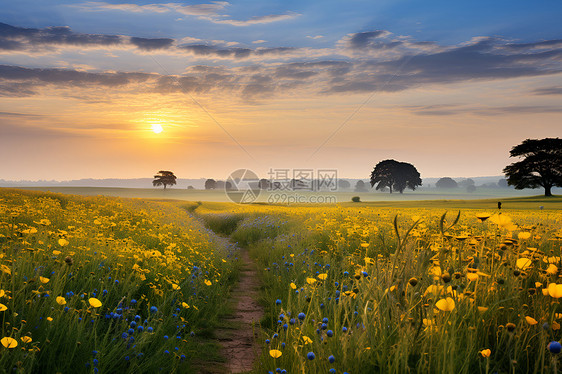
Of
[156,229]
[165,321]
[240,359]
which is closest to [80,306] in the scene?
[165,321]

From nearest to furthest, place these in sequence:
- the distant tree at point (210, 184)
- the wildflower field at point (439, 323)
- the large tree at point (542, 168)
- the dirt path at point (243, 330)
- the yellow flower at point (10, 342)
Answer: the yellow flower at point (10, 342) → the wildflower field at point (439, 323) → the dirt path at point (243, 330) → the large tree at point (542, 168) → the distant tree at point (210, 184)

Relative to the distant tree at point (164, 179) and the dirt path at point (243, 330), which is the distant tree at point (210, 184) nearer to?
the distant tree at point (164, 179)

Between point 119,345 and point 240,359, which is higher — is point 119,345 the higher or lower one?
the higher one

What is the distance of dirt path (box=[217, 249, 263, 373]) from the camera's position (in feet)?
17.2

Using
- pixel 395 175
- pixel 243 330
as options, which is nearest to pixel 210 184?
pixel 395 175

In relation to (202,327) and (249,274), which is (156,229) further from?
(202,327)

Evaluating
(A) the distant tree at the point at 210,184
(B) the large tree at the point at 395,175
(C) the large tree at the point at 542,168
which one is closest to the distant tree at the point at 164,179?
(A) the distant tree at the point at 210,184

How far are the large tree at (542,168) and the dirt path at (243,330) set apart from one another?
191 feet

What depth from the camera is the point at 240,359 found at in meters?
5.38

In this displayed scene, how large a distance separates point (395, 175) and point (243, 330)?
8375cm

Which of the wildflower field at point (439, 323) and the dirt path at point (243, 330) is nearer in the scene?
the wildflower field at point (439, 323)

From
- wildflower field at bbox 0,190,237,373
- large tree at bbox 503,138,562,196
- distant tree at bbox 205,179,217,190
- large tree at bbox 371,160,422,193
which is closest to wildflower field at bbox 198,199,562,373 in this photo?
wildflower field at bbox 0,190,237,373

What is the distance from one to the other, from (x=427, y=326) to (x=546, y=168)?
64985mm

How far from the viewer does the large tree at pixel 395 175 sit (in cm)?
8581
